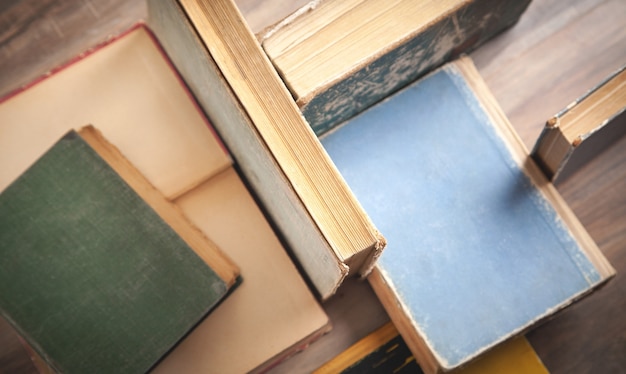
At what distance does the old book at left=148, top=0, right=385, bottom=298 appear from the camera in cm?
73

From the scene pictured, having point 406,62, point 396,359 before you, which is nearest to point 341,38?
point 406,62

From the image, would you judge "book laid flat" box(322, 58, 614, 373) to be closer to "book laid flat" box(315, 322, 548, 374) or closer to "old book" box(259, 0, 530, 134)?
"book laid flat" box(315, 322, 548, 374)

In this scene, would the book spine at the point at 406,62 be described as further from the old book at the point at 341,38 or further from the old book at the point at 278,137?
the old book at the point at 278,137

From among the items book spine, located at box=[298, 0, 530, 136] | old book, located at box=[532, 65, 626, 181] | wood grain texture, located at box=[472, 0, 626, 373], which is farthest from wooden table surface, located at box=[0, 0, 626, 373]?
old book, located at box=[532, 65, 626, 181]

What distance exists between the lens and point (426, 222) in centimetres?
103

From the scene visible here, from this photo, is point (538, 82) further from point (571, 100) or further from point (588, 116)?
point (588, 116)

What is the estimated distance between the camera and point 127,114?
1.06m

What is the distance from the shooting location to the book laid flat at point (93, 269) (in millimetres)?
938

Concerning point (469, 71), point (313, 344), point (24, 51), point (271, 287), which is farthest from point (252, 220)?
point (24, 51)

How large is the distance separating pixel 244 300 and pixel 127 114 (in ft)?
1.30

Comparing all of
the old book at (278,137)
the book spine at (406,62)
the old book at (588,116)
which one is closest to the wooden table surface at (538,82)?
the book spine at (406,62)

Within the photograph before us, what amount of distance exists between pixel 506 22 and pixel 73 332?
99 cm

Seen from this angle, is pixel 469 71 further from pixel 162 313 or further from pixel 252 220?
pixel 162 313

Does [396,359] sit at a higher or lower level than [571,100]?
lower
